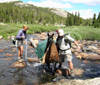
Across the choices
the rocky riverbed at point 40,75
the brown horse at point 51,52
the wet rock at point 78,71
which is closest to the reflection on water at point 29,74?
the rocky riverbed at point 40,75

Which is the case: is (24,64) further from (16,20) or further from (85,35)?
(16,20)

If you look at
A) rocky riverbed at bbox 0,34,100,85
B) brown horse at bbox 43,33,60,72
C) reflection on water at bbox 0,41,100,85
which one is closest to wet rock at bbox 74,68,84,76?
rocky riverbed at bbox 0,34,100,85

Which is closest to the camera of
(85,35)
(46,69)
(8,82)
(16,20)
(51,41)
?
(8,82)

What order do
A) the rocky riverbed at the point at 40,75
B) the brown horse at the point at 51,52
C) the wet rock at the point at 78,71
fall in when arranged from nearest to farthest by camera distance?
the rocky riverbed at the point at 40,75 → the brown horse at the point at 51,52 → the wet rock at the point at 78,71

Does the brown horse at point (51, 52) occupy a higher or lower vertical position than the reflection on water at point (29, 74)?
higher

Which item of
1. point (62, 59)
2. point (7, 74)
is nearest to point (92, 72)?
point (62, 59)

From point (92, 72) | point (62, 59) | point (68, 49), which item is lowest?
point (92, 72)

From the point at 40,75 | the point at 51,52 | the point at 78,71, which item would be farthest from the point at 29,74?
the point at 78,71

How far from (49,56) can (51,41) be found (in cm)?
71

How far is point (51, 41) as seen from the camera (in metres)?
7.40

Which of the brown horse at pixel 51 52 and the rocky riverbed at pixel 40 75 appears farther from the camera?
the brown horse at pixel 51 52

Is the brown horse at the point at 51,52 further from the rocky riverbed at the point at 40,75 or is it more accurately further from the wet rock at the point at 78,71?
the wet rock at the point at 78,71

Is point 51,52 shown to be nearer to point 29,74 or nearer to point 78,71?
point 29,74

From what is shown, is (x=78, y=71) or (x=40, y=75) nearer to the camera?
(x=40, y=75)
